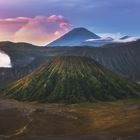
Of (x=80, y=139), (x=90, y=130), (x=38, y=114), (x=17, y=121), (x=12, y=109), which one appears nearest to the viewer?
(x=80, y=139)

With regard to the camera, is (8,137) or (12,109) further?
(12,109)

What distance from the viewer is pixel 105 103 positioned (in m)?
191

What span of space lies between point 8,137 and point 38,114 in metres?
42.2

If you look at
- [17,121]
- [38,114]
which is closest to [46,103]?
[38,114]

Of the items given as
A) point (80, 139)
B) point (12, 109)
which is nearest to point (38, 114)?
point (12, 109)

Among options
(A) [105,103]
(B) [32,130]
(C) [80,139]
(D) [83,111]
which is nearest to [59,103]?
(A) [105,103]

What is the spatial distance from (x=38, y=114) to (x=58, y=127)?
26.9m

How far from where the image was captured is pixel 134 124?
11700 centimetres

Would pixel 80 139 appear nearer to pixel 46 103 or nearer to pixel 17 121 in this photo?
pixel 17 121

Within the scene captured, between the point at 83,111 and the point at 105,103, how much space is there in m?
32.9

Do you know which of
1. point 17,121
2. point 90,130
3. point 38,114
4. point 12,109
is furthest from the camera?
point 12,109

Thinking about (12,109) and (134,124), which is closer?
(134,124)

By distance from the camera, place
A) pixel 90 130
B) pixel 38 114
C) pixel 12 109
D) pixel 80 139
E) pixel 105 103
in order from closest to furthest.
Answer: pixel 80 139 → pixel 90 130 → pixel 38 114 → pixel 12 109 → pixel 105 103

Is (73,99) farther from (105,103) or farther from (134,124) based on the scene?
(134,124)
